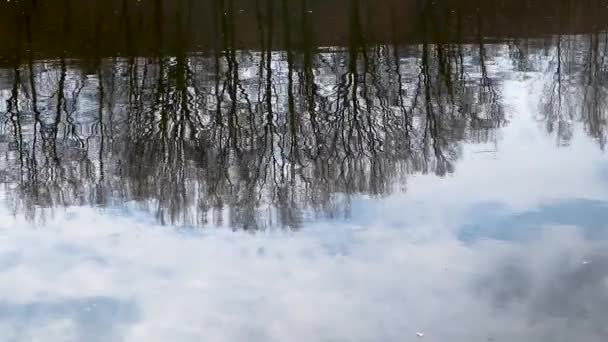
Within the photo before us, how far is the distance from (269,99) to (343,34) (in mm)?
4588

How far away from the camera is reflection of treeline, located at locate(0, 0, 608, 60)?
16562 mm

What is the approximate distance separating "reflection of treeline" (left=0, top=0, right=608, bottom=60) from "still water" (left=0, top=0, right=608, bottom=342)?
0.12 meters

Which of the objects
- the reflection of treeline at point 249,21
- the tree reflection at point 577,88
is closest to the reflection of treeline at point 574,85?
the tree reflection at point 577,88

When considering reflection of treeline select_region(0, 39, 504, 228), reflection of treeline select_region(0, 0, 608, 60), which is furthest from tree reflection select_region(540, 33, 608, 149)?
reflection of treeline select_region(0, 0, 608, 60)

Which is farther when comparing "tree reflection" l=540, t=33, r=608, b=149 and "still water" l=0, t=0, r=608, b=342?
"tree reflection" l=540, t=33, r=608, b=149

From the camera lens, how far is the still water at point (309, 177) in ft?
23.3

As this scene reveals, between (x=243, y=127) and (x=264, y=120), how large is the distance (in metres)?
0.46

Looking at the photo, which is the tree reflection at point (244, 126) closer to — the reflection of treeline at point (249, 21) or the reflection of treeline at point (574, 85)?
the reflection of treeline at point (574, 85)

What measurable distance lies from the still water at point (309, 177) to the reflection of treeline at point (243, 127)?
0.04m

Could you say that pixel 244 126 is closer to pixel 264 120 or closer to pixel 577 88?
pixel 264 120

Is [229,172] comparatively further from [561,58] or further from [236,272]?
[561,58]

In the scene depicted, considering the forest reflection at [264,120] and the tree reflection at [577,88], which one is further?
the tree reflection at [577,88]

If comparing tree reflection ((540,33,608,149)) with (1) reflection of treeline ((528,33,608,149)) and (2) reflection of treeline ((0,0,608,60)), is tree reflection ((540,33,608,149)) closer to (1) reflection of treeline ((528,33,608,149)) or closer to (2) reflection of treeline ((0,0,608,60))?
(1) reflection of treeline ((528,33,608,149))

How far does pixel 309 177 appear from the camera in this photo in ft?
32.8
